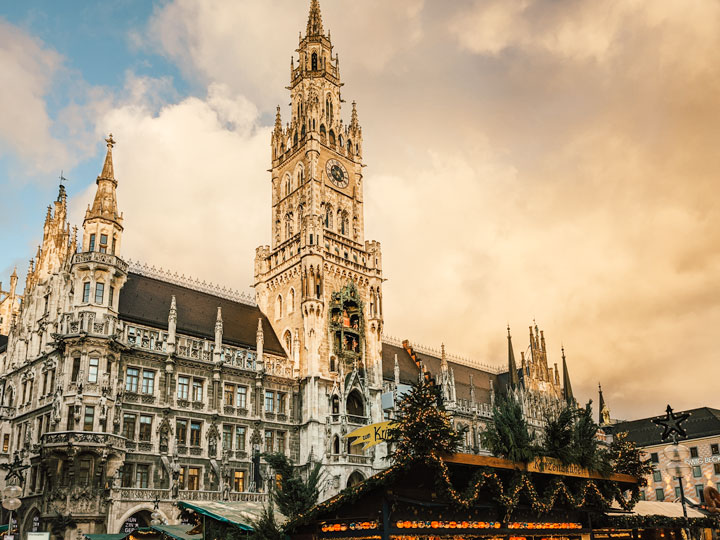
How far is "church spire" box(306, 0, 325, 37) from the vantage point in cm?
7288

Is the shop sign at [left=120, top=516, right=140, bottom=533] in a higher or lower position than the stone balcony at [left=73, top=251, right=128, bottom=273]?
lower

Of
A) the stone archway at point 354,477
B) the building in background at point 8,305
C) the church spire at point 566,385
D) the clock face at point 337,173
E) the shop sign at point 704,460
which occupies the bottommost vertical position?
the stone archway at point 354,477

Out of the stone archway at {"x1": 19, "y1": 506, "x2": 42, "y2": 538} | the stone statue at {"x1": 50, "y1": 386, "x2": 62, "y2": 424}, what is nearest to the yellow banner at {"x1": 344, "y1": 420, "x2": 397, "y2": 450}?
the stone statue at {"x1": 50, "y1": 386, "x2": 62, "y2": 424}

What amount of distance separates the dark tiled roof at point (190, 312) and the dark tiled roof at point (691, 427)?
4512cm

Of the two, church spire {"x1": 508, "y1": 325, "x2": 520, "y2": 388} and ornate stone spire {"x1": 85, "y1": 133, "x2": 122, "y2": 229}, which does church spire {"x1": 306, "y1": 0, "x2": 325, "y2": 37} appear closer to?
ornate stone spire {"x1": 85, "y1": 133, "x2": 122, "y2": 229}

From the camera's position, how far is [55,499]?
3909 centimetres

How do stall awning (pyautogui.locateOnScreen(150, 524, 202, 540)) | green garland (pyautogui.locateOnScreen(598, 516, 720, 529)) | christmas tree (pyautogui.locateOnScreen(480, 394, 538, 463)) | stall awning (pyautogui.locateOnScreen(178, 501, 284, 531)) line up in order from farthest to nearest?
1. green garland (pyautogui.locateOnScreen(598, 516, 720, 529))
2. stall awning (pyautogui.locateOnScreen(150, 524, 202, 540))
3. stall awning (pyautogui.locateOnScreen(178, 501, 284, 531))
4. christmas tree (pyautogui.locateOnScreen(480, 394, 538, 463))

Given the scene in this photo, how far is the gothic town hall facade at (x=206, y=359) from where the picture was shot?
41.5 m

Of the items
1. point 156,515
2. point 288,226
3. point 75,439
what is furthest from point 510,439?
point 288,226

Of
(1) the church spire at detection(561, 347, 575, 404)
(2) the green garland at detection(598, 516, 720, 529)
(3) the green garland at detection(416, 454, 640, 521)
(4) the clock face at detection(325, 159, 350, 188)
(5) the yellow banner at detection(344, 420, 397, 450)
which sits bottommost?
(2) the green garland at detection(598, 516, 720, 529)

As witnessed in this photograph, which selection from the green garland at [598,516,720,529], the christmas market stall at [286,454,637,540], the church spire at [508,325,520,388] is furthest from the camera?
the church spire at [508,325,520,388]

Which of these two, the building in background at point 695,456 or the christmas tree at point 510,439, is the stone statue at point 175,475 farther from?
the building in background at point 695,456

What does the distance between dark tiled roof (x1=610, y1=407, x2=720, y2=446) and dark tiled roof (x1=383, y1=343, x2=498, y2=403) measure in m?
16.7

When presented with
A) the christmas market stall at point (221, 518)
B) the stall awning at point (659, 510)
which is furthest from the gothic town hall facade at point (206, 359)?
the stall awning at point (659, 510)
